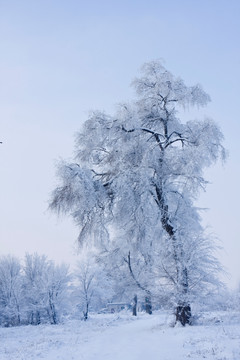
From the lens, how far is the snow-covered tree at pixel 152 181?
1077 cm

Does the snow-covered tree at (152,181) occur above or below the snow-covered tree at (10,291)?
above

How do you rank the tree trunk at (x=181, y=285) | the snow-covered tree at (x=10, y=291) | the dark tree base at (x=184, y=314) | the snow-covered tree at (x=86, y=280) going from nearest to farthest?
the tree trunk at (x=181, y=285)
the dark tree base at (x=184, y=314)
the snow-covered tree at (x=10, y=291)
the snow-covered tree at (x=86, y=280)

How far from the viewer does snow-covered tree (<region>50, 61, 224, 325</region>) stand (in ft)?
35.3

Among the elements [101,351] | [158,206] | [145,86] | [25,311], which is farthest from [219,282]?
[25,311]

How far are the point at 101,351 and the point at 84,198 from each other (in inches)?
205

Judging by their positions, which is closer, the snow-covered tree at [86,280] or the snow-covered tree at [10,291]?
the snow-covered tree at [10,291]

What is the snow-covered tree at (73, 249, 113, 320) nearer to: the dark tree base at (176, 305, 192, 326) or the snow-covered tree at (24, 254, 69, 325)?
the snow-covered tree at (24, 254, 69, 325)

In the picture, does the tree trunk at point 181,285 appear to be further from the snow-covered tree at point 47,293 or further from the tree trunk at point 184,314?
the snow-covered tree at point 47,293

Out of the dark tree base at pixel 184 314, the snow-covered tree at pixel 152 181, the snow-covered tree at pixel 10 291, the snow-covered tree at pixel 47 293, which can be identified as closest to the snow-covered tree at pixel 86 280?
the snow-covered tree at pixel 47 293

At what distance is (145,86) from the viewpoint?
13.6 meters

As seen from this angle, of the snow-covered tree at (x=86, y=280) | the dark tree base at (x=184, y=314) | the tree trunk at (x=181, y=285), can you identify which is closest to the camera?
the tree trunk at (x=181, y=285)

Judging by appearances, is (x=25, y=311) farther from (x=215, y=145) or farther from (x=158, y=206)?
(x=215, y=145)

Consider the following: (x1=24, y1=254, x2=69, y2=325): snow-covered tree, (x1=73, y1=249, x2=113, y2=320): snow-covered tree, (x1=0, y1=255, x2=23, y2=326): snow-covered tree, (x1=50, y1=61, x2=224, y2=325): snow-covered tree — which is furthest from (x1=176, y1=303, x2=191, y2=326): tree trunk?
(x1=73, y1=249, x2=113, y2=320): snow-covered tree

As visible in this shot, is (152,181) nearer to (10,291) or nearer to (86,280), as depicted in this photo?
(10,291)
